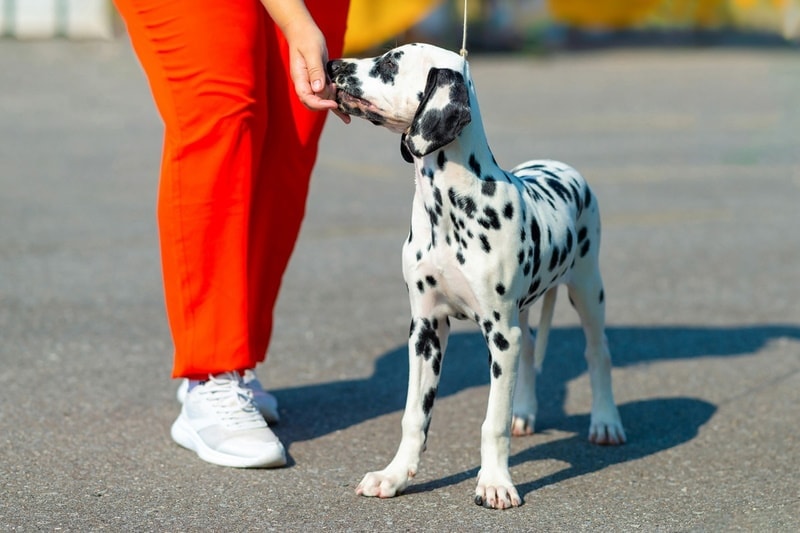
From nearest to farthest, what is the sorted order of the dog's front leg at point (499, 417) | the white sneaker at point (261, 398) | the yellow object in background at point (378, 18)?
the dog's front leg at point (499, 417) → the white sneaker at point (261, 398) → the yellow object in background at point (378, 18)

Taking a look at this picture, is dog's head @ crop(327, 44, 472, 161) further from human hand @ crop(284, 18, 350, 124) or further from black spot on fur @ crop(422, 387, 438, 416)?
black spot on fur @ crop(422, 387, 438, 416)

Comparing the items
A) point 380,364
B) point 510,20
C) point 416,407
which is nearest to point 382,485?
point 416,407

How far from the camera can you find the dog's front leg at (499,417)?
3604mm

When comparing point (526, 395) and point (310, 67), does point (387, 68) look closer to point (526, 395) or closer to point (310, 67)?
point (310, 67)

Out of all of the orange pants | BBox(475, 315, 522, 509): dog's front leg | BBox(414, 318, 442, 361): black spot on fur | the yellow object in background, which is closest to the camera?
BBox(475, 315, 522, 509): dog's front leg

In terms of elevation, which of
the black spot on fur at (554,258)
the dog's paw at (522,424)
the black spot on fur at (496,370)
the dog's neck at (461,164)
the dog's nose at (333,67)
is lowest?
the dog's paw at (522,424)

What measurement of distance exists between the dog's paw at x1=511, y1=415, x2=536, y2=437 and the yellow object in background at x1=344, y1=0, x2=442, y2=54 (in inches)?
516

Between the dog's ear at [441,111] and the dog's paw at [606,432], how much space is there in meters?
1.41

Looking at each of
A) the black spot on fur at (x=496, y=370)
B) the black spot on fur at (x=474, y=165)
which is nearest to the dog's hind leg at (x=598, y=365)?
the black spot on fur at (x=496, y=370)

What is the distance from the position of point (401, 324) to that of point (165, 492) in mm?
2283

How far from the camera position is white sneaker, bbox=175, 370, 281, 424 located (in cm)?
441

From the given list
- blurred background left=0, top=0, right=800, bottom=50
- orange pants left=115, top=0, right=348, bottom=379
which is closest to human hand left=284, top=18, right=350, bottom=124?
orange pants left=115, top=0, right=348, bottom=379

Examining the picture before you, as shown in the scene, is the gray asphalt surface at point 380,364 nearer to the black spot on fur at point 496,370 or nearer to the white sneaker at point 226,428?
the white sneaker at point 226,428

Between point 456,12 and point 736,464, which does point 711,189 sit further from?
point 456,12
